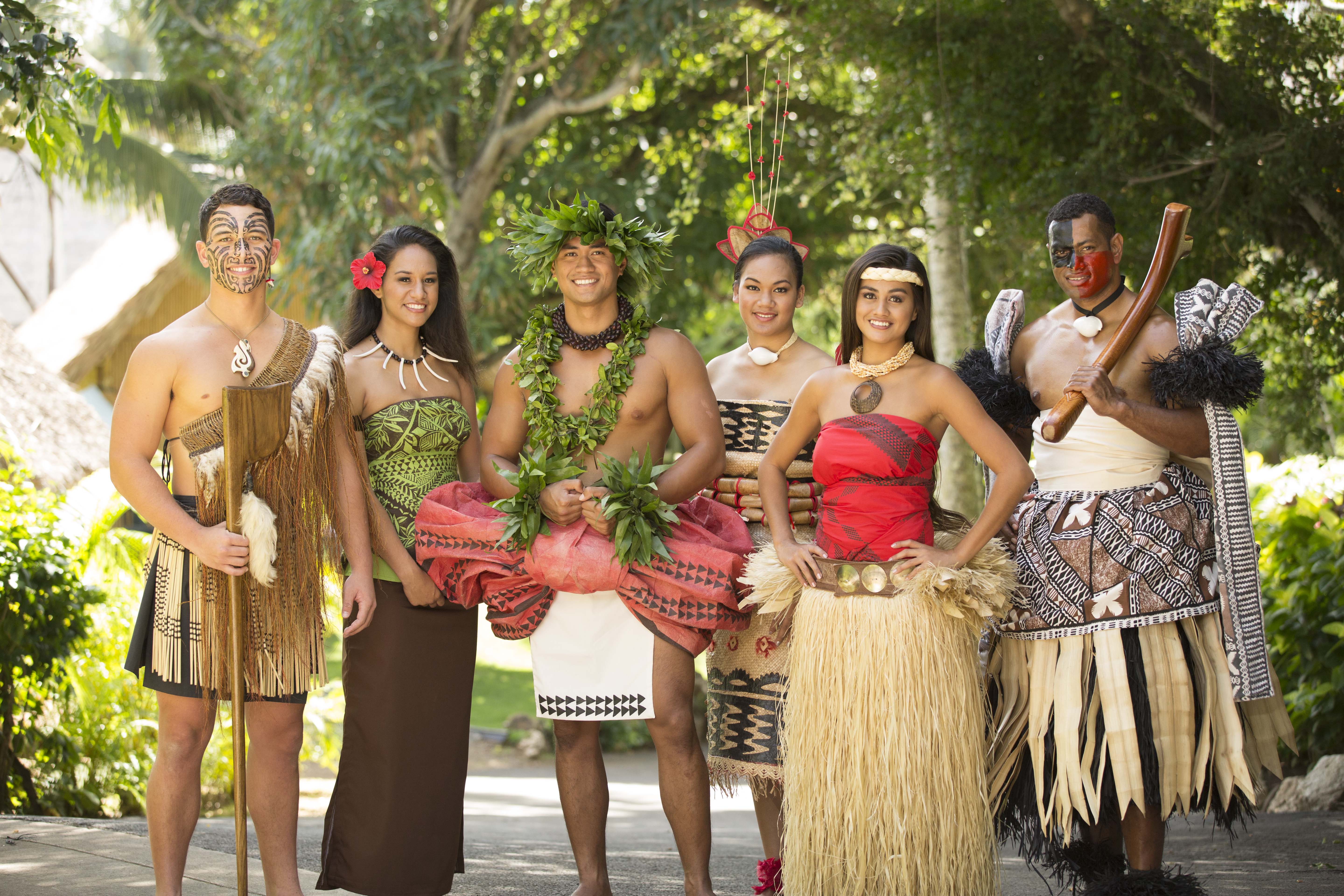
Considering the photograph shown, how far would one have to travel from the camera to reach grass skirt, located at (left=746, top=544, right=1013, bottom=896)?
2.90m

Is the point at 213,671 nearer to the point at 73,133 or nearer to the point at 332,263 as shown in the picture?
the point at 73,133

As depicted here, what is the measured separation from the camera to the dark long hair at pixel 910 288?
10.4ft

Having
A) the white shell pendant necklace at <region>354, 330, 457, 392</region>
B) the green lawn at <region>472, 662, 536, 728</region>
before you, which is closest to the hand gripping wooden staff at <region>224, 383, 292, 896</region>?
the white shell pendant necklace at <region>354, 330, 457, 392</region>

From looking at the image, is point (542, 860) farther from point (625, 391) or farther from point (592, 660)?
point (625, 391)

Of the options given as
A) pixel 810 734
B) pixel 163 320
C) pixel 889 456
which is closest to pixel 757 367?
pixel 889 456

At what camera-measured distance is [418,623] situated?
338 centimetres

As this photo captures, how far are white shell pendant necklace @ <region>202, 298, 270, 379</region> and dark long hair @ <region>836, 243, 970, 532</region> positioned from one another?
1.53 m

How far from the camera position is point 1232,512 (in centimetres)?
314

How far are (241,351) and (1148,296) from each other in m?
2.39

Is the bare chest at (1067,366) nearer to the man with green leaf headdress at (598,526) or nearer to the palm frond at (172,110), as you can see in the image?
the man with green leaf headdress at (598,526)

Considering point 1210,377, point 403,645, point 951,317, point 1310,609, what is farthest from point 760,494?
point 951,317

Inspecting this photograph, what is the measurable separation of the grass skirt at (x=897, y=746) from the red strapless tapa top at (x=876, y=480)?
0.47ft

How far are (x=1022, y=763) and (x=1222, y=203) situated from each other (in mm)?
3185

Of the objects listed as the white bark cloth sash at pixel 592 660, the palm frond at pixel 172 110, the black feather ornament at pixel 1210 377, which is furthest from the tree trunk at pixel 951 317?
the palm frond at pixel 172 110
